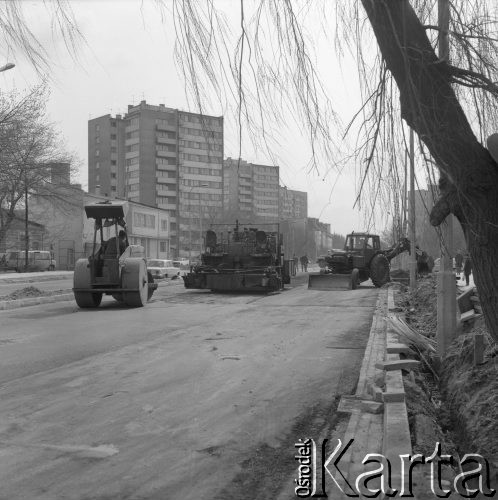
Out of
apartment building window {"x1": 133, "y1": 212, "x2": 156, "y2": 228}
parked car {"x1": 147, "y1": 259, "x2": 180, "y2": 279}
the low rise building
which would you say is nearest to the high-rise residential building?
parked car {"x1": 147, "y1": 259, "x2": 180, "y2": 279}

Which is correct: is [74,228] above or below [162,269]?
above

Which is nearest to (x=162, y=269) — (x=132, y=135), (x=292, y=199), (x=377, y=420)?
(x=377, y=420)

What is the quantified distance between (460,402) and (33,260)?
53003 millimetres

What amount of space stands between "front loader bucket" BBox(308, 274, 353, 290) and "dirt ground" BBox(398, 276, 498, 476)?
16427 mm

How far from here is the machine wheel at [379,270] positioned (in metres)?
26.4

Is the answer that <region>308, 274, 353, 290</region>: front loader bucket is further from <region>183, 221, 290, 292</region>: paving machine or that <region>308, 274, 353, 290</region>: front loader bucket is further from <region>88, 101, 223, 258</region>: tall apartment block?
<region>88, 101, 223, 258</region>: tall apartment block

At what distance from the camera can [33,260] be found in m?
53.8

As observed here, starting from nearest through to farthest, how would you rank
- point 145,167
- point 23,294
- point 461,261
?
point 461,261
point 23,294
point 145,167

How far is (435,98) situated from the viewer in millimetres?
3410

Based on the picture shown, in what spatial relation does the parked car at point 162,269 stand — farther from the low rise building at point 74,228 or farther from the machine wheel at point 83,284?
the machine wheel at point 83,284

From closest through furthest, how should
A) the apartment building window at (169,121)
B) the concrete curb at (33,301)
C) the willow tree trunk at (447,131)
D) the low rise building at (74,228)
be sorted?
the willow tree trunk at (447,131) → the apartment building window at (169,121) → the concrete curb at (33,301) → the low rise building at (74,228)

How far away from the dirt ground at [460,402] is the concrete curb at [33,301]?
12.8 m

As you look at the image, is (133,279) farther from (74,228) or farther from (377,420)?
(74,228)

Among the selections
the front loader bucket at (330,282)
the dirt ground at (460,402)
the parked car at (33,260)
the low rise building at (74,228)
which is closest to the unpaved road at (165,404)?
the dirt ground at (460,402)
